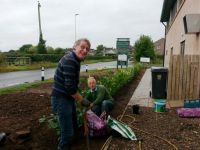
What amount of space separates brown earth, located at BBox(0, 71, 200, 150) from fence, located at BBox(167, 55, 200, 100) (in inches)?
64.6

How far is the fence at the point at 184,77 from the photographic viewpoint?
406 inches

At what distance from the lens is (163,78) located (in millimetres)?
11328

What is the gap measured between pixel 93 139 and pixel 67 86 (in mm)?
2027

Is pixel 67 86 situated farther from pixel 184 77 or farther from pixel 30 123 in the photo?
pixel 184 77

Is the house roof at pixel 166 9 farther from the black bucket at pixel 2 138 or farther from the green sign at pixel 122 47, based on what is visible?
the black bucket at pixel 2 138

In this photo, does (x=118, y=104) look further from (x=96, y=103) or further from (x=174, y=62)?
(x=96, y=103)

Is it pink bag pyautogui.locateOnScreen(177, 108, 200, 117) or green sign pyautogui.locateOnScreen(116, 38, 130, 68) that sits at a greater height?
green sign pyautogui.locateOnScreen(116, 38, 130, 68)

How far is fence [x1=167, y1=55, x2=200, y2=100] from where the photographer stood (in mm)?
10320

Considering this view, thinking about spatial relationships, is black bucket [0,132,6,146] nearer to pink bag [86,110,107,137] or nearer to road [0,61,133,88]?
pink bag [86,110,107,137]

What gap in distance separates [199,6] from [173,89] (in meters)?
2.92

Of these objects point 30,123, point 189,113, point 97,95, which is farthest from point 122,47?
point 30,123

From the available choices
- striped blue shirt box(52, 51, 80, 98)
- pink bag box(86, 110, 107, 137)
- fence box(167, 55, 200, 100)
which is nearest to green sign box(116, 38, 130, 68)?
fence box(167, 55, 200, 100)

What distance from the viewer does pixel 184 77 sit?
34.3ft

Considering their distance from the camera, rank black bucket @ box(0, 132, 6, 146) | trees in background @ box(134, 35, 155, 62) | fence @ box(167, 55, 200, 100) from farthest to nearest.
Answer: trees in background @ box(134, 35, 155, 62), fence @ box(167, 55, 200, 100), black bucket @ box(0, 132, 6, 146)
